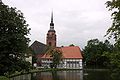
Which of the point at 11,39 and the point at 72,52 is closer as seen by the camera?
the point at 11,39

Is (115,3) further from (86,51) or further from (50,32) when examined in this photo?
(50,32)

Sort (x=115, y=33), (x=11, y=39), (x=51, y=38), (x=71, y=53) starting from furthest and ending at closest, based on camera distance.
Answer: (x=51, y=38), (x=71, y=53), (x=11, y=39), (x=115, y=33)

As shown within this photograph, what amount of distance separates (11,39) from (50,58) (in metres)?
81.6

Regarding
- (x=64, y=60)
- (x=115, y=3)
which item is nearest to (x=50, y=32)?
(x=64, y=60)

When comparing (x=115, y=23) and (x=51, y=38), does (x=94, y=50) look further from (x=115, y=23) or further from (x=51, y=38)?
(x=115, y=23)

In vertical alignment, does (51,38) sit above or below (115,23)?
above

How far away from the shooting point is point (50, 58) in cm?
10825

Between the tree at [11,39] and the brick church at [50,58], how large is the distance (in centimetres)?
7595

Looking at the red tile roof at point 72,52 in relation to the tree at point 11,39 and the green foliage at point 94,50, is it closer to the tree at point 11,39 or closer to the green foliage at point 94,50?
the green foliage at point 94,50

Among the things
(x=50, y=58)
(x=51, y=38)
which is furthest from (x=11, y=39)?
(x=51, y=38)

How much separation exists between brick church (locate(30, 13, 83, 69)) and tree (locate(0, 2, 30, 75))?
75950mm

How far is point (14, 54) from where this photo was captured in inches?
1085

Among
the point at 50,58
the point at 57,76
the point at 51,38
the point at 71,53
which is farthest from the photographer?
the point at 51,38

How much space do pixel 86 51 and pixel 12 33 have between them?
81.2 meters
